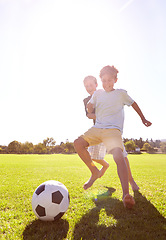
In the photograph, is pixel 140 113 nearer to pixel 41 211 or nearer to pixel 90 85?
pixel 90 85

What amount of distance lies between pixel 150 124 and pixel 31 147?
238ft

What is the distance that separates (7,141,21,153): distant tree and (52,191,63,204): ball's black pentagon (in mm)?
68278

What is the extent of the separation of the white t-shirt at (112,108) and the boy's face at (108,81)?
0.10 metres

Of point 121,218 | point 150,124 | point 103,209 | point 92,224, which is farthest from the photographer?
point 150,124

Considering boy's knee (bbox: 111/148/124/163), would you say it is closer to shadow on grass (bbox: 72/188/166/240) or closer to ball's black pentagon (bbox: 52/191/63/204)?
shadow on grass (bbox: 72/188/166/240)

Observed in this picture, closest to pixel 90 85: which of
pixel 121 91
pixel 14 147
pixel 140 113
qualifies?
pixel 121 91

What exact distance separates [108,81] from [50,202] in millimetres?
2421

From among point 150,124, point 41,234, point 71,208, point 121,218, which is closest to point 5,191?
point 71,208

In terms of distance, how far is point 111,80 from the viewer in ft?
10.9

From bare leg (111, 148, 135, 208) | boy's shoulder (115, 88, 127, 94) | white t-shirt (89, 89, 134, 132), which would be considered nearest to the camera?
bare leg (111, 148, 135, 208)

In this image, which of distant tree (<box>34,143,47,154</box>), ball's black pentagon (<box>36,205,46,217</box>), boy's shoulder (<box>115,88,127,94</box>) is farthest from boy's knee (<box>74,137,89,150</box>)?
distant tree (<box>34,143,47,154</box>)

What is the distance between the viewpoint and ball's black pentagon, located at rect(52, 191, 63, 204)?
2301mm

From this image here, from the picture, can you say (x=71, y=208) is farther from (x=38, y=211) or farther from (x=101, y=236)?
(x=101, y=236)

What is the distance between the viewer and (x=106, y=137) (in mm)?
3051
